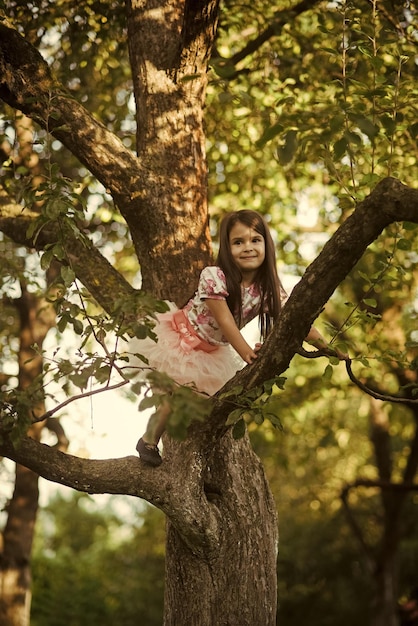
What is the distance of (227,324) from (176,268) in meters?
0.62

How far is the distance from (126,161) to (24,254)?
4580 millimetres

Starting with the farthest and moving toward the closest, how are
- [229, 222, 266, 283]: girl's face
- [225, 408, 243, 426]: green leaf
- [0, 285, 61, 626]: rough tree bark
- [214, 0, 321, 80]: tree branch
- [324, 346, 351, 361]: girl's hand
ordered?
[0, 285, 61, 626]: rough tree bark, [214, 0, 321, 80]: tree branch, [229, 222, 266, 283]: girl's face, [324, 346, 351, 361]: girl's hand, [225, 408, 243, 426]: green leaf

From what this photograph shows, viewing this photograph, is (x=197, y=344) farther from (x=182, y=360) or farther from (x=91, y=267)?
(x=91, y=267)

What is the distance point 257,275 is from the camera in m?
4.36

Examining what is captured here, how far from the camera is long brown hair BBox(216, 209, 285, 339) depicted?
4.17 meters

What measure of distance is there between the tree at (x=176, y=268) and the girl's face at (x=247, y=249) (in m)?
0.25

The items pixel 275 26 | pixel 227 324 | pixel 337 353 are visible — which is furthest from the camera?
pixel 275 26

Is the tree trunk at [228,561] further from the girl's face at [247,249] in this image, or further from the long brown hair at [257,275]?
the girl's face at [247,249]

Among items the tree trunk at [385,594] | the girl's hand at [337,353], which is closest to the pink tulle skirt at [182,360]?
the girl's hand at [337,353]

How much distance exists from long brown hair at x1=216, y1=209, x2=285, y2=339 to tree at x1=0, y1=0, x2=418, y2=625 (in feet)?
0.66

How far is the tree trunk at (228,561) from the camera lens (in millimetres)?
4039

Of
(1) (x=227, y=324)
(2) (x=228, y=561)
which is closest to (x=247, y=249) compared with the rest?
(1) (x=227, y=324)

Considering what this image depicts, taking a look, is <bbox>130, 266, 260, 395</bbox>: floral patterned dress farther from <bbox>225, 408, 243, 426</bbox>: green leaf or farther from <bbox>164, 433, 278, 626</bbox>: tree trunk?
<bbox>225, 408, 243, 426</bbox>: green leaf

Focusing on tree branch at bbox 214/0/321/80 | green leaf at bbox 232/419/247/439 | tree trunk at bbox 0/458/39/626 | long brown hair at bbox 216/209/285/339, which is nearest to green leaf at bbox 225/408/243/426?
green leaf at bbox 232/419/247/439
